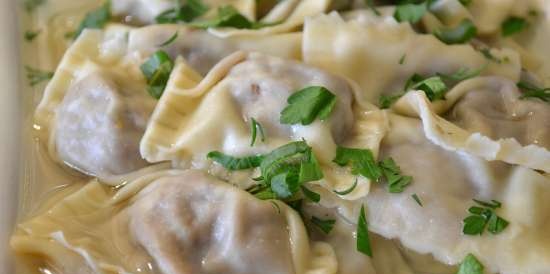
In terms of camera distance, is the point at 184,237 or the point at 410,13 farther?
the point at 410,13

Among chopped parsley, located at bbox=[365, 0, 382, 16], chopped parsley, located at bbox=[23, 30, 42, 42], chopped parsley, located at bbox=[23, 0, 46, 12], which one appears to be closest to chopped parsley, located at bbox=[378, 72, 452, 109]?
chopped parsley, located at bbox=[365, 0, 382, 16]

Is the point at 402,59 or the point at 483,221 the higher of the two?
the point at 402,59

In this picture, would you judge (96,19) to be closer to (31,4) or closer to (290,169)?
(31,4)

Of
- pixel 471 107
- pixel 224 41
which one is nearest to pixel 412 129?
pixel 471 107

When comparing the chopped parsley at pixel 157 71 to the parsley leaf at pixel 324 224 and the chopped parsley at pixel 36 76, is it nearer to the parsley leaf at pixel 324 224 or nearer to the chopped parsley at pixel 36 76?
the chopped parsley at pixel 36 76

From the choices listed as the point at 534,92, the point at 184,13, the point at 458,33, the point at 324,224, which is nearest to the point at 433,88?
the point at 534,92

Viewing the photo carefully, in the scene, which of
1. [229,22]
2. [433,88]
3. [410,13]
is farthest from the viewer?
[410,13]

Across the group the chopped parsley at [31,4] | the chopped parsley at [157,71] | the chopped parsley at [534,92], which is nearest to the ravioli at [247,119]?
the chopped parsley at [157,71]
